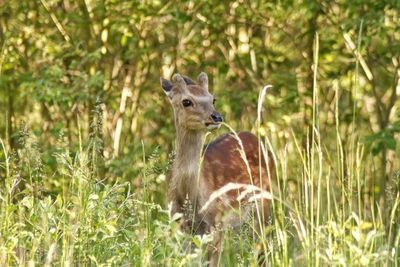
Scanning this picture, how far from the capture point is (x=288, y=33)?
11773mm

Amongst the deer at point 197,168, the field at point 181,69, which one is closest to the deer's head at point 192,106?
the deer at point 197,168

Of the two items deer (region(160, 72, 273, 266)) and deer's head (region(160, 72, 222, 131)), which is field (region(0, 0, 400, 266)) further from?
deer's head (region(160, 72, 222, 131))

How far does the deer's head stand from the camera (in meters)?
7.22

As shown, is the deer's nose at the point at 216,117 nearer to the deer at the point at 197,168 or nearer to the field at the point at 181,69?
the deer at the point at 197,168

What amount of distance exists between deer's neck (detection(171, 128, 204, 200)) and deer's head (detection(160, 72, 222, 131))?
0.24 ft

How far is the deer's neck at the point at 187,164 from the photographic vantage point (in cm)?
715

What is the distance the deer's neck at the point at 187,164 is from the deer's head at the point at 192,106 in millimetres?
73

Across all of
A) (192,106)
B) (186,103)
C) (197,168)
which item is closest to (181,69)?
(186,103)

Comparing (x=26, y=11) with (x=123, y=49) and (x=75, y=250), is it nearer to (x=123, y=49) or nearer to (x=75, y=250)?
(x=123, y=49)

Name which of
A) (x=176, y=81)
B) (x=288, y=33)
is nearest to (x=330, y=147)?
(x=288, y=33)

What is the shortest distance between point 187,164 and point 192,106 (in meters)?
0.46

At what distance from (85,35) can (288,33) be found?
2.36 m

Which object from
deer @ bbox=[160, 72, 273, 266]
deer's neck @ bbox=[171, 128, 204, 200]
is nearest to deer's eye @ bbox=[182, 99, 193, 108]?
deer @ bbox=[160, 72, 273, 266]

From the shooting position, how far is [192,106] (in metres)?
7.38
